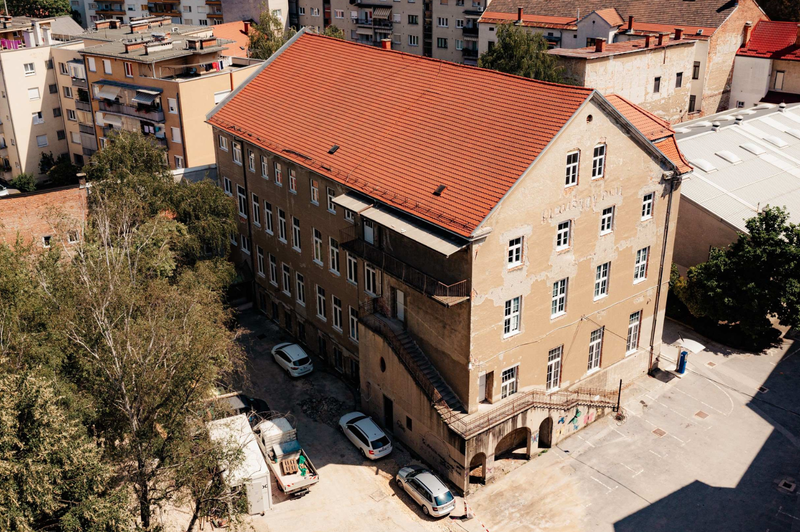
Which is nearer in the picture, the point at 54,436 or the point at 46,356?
the point at 54,436

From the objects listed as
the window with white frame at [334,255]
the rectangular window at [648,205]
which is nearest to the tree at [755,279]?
the rectangular window at [648,205]

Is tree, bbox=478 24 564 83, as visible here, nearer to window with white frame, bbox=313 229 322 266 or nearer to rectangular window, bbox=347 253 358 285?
window with white frame, bbox=313 229 322 266

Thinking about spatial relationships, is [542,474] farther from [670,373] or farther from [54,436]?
[54,436]

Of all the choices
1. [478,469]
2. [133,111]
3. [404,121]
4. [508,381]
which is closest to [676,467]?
[508,381]

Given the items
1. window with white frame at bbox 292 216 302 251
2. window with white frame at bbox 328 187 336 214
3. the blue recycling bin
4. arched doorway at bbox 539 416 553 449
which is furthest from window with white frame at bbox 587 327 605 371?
window with white frame at bbox 292 216 302 251

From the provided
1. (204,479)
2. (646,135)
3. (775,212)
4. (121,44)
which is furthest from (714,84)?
(204,479)

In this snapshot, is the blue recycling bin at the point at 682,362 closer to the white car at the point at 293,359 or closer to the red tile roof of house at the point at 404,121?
the red tile roof of house at the point at 404,121

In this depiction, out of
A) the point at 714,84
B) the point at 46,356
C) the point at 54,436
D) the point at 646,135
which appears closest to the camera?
the point at 54,436

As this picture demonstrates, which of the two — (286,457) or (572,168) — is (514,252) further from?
(286,457)
